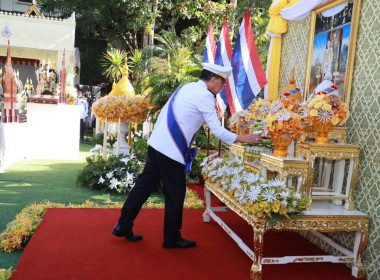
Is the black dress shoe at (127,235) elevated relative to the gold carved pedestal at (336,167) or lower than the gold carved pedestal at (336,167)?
lower

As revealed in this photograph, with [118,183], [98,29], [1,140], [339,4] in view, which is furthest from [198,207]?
[98,29]

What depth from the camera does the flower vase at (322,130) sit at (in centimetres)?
335

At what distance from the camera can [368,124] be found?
3.34m

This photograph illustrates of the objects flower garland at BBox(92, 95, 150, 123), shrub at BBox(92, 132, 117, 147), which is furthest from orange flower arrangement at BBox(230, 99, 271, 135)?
shrub at BBox(92, 132, 117, 147)

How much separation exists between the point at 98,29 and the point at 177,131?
18073mm

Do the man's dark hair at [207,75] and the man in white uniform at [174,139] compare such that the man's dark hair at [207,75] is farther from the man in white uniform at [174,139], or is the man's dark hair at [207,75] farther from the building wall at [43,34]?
the building wall at [43,34]

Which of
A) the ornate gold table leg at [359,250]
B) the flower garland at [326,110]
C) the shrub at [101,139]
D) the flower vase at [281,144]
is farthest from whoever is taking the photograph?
the shrub at [101,139]

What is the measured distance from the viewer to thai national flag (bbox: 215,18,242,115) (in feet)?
16.4

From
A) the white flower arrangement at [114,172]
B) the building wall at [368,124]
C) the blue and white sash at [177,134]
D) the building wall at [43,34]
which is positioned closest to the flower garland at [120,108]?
the white flower arrangement at [114,172]

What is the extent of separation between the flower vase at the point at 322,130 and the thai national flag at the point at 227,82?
1582 mm

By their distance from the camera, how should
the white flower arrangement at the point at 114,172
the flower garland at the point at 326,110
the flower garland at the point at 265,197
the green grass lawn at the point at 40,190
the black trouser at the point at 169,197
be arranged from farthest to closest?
the white flower arrangement at the point at 114,172
the green grass lawn at the point at 40,190
the black trouser at the point at 169,197
the flower garland at the point at 326,110
the flower garland at the point at 265,197

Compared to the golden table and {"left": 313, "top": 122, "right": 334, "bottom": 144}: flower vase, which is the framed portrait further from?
the golden table

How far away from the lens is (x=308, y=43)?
4.46 meters

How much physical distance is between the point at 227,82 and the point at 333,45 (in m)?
1.50
